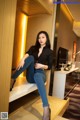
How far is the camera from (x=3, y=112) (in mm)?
1540

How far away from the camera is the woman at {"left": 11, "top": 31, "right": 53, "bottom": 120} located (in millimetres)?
1944

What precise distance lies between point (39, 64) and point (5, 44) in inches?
31.6

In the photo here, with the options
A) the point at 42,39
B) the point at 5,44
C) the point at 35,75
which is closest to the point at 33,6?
the point at 42,39

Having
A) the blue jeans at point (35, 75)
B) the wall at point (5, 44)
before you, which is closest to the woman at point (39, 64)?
the blue jeans at point (35, 75)

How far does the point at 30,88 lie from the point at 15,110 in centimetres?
33

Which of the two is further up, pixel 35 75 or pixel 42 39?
pixel 42 39

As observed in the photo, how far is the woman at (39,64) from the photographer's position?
194cm

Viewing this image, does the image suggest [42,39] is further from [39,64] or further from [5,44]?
[5,44]

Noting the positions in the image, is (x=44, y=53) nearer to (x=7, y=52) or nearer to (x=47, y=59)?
(x=47, y=59)

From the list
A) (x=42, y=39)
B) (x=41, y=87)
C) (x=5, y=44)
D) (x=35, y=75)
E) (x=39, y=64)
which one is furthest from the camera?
(x=42, y=39)

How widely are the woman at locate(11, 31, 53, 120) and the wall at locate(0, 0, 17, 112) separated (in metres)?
0.45

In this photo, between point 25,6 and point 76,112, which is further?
point 25,6

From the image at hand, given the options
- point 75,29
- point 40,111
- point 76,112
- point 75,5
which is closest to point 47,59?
point 40,111

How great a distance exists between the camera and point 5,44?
1.48 metres
